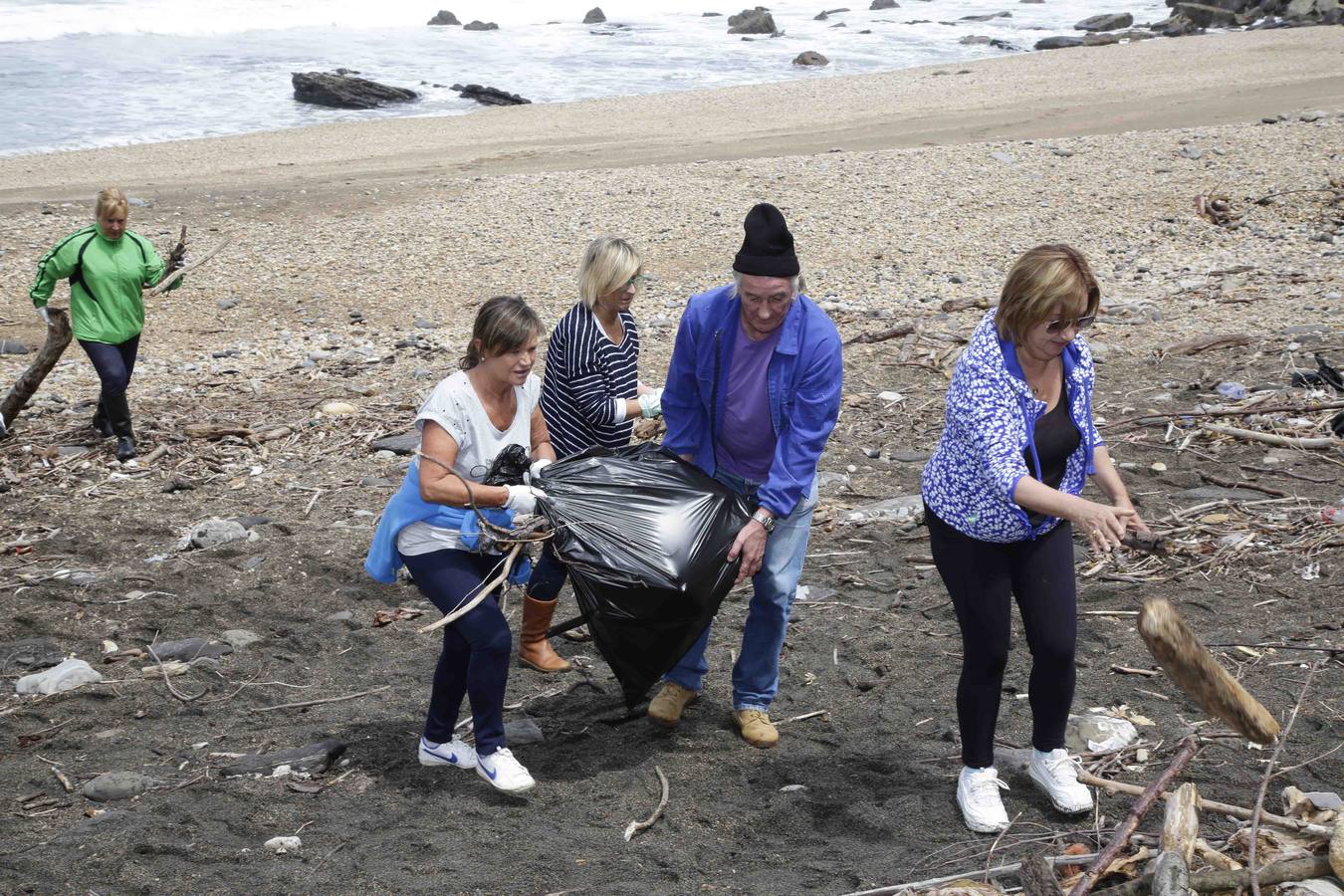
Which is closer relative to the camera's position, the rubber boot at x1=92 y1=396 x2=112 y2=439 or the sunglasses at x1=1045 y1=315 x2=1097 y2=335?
the sunglasses at x1=1045 y1=315 x2=1097 y2=335

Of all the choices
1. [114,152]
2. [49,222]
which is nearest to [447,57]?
[114,152]

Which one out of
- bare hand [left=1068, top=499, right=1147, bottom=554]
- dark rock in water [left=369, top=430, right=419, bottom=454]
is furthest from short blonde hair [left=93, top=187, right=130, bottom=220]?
bare hand [left=1068, top=499, right=1147, bottom=554]

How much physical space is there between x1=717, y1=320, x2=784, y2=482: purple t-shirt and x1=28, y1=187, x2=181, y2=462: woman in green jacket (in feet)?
16.0

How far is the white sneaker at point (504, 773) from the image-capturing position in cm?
414

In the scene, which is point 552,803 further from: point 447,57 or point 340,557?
point 447,57

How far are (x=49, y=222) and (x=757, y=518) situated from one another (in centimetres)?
1212

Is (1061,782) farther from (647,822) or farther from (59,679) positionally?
(59,679)

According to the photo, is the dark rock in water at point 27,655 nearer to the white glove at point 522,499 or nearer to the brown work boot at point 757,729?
the white glove at point 522,499

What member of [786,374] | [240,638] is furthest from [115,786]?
[786,374]

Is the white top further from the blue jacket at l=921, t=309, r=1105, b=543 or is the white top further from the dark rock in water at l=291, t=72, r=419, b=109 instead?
the dark rock in water at l=291, t=72, r=419, b=109

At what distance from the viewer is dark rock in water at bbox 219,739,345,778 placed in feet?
14.2

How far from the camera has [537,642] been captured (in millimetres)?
5156

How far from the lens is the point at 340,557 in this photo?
20.4ft

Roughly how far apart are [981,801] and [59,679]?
3564mm
